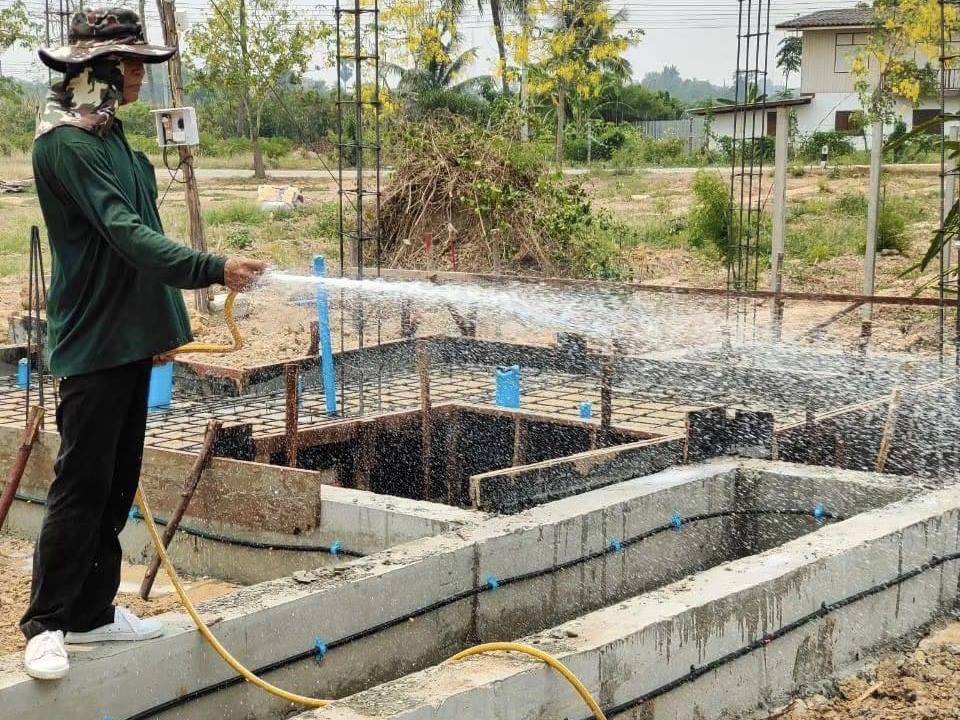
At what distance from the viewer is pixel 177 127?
11.0 meters

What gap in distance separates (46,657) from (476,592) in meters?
2.24

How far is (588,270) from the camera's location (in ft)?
57.9

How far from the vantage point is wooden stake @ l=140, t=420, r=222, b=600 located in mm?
6375

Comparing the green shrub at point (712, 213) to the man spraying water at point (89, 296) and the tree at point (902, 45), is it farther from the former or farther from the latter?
the man spraying water at point (89, 296)

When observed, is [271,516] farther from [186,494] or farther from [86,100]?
[86,100]

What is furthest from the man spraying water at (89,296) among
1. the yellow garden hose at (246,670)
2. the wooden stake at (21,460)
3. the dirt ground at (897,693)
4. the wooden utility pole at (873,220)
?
the wooden utility pole at (873,220)

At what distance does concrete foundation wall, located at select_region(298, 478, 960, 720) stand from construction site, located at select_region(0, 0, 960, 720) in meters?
0.01

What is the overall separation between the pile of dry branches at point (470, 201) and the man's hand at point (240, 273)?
44.0 ft

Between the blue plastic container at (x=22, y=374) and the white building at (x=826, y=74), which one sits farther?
the white building at (x=826, y=74)

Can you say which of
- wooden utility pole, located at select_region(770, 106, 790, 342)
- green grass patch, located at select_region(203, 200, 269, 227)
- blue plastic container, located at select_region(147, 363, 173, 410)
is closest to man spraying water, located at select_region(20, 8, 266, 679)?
blue plastic container, located at select_region(147, 363, 173, 410)

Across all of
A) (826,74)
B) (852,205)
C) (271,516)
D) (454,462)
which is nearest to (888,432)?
(454,462)

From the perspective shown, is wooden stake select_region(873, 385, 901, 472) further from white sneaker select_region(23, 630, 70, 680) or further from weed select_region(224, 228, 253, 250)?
weed select_region(224, 228, 253, 250)

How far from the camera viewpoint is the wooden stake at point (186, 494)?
6375 mm

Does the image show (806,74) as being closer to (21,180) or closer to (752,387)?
(21,180)
